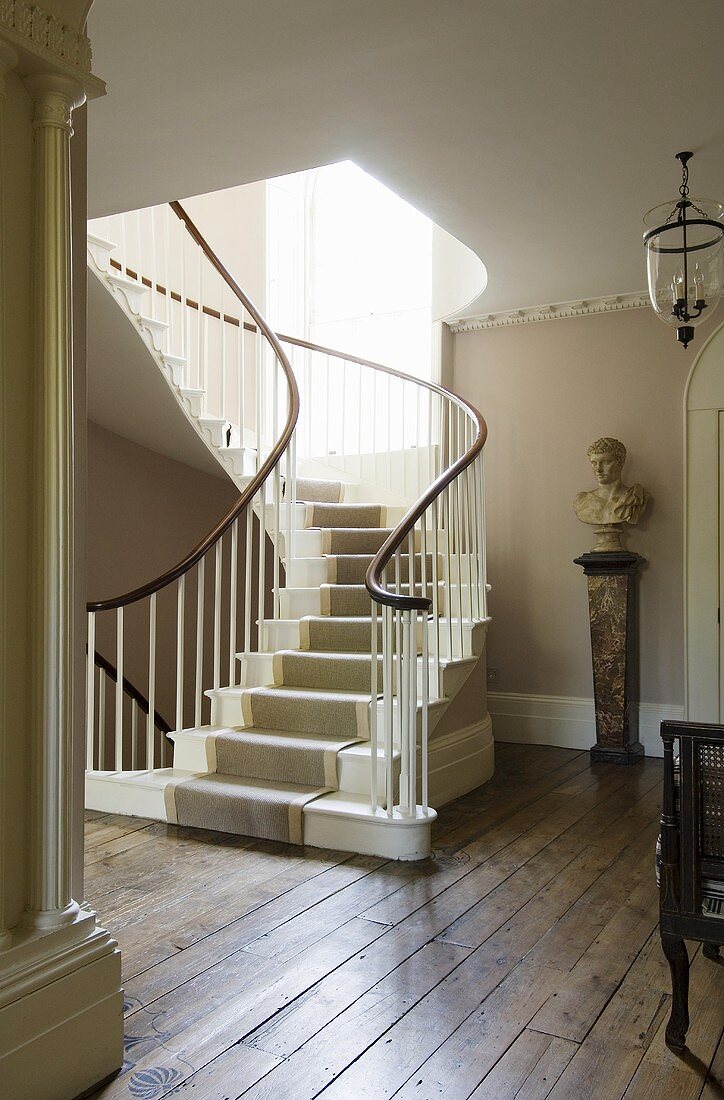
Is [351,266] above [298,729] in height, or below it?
above

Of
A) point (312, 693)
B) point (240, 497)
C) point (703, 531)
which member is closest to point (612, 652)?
point (703, 531)

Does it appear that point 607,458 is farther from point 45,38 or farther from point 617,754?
point 45,38

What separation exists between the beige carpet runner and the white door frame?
170cm

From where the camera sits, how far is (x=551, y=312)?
586 cm

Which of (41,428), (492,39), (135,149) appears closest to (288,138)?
(135,149)

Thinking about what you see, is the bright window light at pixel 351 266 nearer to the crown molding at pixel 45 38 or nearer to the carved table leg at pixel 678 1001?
the crown molding at pixel 45 38

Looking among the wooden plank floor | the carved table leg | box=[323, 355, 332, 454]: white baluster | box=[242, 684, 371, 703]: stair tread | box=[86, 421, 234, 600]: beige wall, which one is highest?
box=[323, 355, 332, 454]: white baluster

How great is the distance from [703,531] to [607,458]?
Result: 72 centimetres

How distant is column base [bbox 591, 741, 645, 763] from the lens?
5.28 metres

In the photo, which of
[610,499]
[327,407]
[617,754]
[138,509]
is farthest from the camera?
[138,509]

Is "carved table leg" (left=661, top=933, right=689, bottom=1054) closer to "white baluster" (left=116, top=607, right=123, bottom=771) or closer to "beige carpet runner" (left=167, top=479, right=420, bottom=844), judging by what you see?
"beige carpet runner" (left=167, top=479, right=420, bottom=844)

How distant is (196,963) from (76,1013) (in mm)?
667

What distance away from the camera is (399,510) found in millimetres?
5871

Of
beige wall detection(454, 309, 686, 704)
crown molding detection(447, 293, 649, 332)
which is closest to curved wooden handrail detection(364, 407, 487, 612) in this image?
beige wall detection(454, 309, 686, 704)
